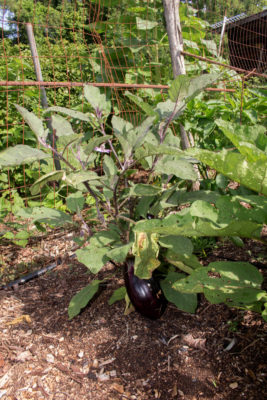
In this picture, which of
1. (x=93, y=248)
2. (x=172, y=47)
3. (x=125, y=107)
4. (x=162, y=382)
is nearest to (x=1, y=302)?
(x=93, y=248)

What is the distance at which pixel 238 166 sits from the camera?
0.97 m

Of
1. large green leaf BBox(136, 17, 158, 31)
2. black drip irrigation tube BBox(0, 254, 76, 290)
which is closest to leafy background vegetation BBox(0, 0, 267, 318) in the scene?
black drip irrigation tube BBox(0, 254, 76, 290)

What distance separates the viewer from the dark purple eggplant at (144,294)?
A: 1.24m

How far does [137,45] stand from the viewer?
330 centimetres

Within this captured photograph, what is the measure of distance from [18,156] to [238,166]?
645 millimetres

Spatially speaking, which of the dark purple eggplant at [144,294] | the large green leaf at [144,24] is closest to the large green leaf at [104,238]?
the dark purple eggplant at [144,294]

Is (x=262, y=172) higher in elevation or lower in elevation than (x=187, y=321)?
higher

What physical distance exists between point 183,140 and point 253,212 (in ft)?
4.11

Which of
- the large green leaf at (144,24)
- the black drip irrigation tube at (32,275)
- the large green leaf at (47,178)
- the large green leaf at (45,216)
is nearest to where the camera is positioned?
the large green leaf at (47,178)

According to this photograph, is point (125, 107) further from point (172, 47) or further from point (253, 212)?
point (253, 212)

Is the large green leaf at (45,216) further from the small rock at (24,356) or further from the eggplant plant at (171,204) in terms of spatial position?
the small rock at (24,356)

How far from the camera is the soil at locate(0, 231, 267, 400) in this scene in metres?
1.04

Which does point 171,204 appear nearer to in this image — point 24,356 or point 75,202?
point 75,202

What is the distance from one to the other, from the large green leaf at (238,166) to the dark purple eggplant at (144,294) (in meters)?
0.52
